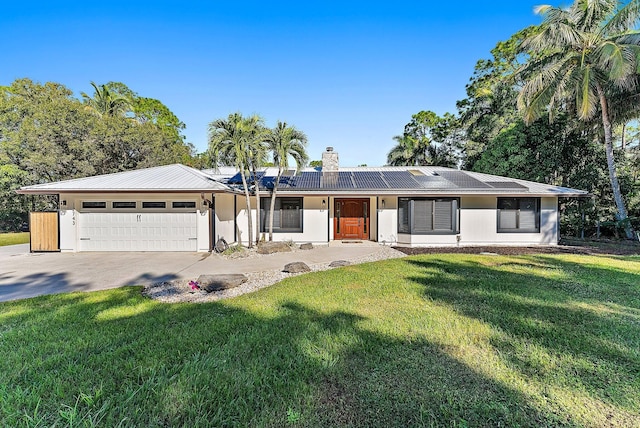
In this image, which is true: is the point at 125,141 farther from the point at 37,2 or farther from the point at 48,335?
the point at 48,335

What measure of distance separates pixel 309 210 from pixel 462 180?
7053 mm

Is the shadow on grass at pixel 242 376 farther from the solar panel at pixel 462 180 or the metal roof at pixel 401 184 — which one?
the solar panel at pixel 462 180

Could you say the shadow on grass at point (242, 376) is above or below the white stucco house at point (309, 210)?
below

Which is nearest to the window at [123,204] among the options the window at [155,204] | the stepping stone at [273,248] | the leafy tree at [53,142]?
the window at [155,204]

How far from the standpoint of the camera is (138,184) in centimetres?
1041

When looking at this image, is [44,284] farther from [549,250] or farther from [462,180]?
[549,250]

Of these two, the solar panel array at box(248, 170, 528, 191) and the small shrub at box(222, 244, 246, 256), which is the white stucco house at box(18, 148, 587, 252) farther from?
the small shrub at box(222, 244, 246, 256)

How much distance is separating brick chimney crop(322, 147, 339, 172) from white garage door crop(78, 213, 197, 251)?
7475 mm

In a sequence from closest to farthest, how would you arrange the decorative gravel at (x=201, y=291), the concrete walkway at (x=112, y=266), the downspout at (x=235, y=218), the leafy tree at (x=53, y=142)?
1. the decorative gravel at (x=201, y=291)
2. the concrete walkway at (x=112, y=266)
3. the downspout at (x=235, y=218)
4. the leafy tree at (x=53, y=142)

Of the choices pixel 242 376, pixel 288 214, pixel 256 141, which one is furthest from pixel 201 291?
pixel 288 214

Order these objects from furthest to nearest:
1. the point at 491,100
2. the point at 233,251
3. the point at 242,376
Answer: the point at 491,100 < the point at 233,251 < the point at 242,376

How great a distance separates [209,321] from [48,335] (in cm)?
192

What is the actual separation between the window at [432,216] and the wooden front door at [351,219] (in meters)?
2.34

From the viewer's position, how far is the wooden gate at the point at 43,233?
416 inches
